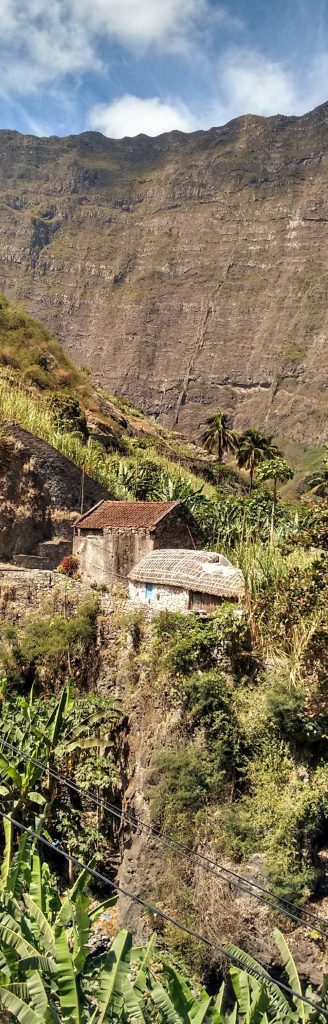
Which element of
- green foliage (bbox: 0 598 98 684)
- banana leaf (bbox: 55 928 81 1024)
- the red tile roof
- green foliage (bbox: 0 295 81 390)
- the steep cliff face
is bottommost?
banana leaf (bbox: 55 928 81 1024)

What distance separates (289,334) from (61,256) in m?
64.9

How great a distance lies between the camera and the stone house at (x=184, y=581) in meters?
17.3

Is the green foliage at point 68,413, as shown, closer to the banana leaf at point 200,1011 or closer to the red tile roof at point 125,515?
the red tile roof at point 125,515

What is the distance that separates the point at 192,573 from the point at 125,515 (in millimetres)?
7970

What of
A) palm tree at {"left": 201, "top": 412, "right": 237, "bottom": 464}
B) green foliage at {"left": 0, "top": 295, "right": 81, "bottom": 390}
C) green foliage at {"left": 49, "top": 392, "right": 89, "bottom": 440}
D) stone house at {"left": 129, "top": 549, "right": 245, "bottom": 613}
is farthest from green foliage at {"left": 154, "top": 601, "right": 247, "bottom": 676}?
palm tree at {"left": 201, "top": 412, "right": 237, "bottom": 464}

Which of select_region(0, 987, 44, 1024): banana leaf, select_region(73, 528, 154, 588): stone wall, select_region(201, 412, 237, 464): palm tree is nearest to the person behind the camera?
select_region(0, 987, 44, 1024): banana leaf

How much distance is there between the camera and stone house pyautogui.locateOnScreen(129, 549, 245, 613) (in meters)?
17.3

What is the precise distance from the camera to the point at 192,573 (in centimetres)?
1834

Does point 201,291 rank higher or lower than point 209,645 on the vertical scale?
higher

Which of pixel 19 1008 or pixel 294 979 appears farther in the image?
pixel 294 979

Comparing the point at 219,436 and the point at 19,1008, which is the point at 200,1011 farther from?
the point at 219,436

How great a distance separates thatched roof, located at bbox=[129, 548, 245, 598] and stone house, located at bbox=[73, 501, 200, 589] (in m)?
3.15

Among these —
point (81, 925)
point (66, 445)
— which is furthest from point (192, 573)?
point (66, 445)

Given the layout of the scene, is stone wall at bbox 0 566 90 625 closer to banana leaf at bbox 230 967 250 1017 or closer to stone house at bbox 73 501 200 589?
stone house at bbox 73 501 200 589
